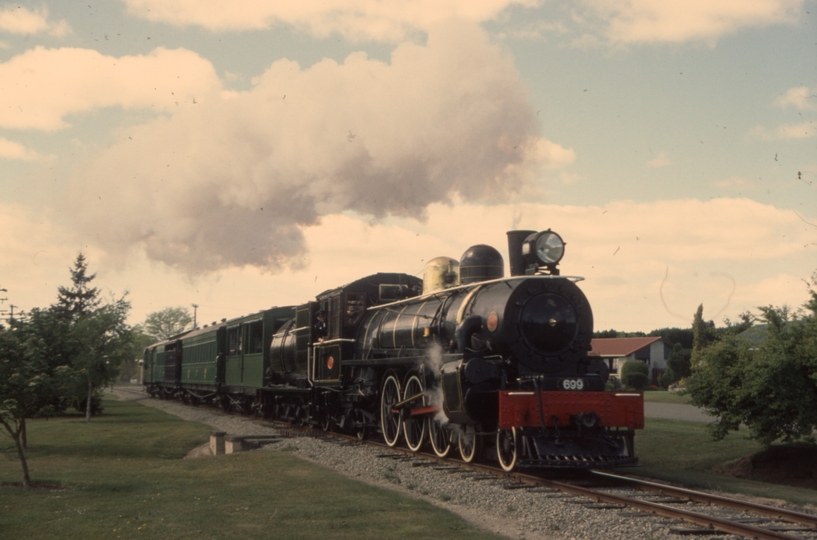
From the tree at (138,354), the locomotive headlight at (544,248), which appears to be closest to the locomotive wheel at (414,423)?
the locomotive headlight at (544,248)

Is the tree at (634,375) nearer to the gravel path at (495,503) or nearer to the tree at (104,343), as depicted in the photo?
the tree at (104,343)

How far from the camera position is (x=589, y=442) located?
38.4 feet

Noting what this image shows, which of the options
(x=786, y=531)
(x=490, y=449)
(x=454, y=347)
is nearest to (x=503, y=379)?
(x=454, y=347)

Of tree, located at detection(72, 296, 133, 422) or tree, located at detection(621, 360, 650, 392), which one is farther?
tree, located at detection(621, 360, 650, 392)

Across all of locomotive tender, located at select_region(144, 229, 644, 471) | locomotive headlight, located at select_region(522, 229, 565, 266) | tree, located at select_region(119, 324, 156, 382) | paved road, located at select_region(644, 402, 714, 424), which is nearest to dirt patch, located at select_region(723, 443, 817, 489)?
locomotive tender, located at select_region(144, 229, 644, 471)

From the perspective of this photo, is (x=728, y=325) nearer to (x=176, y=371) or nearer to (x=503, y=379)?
(x=503, y=379)

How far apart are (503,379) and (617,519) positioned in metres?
3.78

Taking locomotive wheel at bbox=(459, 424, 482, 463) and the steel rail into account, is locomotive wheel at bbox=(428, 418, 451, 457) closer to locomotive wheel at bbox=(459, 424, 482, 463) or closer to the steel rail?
locomotive wheel at bbox=(459, 424, 482, 463)

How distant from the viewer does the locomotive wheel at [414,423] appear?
14.9 metres

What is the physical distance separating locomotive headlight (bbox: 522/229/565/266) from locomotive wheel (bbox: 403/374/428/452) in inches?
133

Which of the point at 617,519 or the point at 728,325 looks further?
the point at 728,325

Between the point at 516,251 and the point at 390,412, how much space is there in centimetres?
526

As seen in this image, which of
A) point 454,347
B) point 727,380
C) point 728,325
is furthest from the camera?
point 728,325

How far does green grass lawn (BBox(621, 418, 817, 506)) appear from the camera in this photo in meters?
12.5
